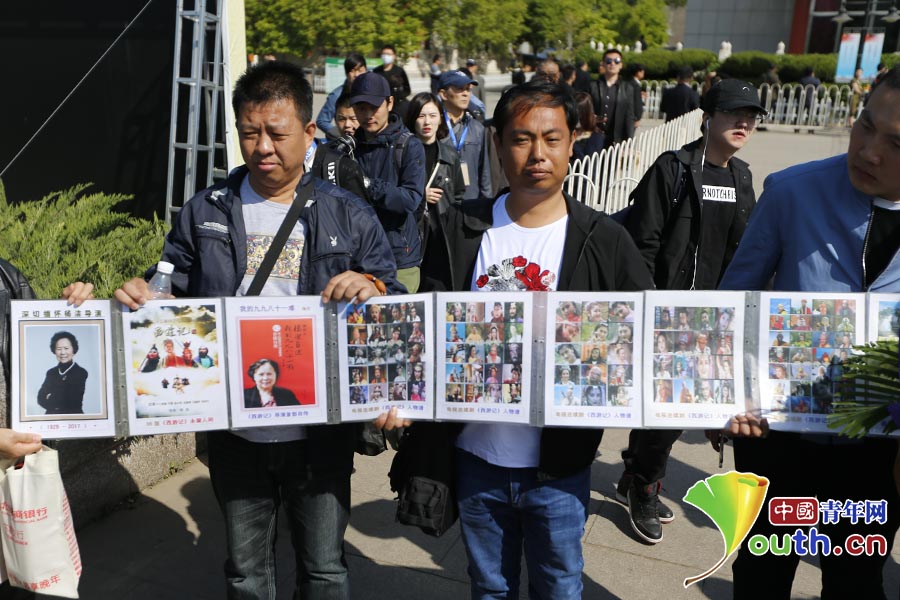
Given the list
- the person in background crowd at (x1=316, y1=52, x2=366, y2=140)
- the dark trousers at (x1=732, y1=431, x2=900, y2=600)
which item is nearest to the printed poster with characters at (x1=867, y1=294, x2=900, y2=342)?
the dark trousers at (x1=732, y1=431, x2=900, y2=600)

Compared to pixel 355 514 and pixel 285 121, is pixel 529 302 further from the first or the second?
pixel 355 514

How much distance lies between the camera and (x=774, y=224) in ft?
8.34

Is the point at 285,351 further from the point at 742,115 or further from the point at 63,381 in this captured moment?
the point at 742,115

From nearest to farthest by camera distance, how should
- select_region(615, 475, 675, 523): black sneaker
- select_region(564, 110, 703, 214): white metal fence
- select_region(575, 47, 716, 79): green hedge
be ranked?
select_region(615, 475, 675, 523): black sneaker
select_region(564, 110, 703, 214): white metal fence
select_region(575, 47, 716, 79): green hedge

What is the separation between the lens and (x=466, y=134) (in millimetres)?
6930

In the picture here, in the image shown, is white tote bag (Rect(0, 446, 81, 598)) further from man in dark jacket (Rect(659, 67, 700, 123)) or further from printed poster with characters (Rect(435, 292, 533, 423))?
man in dark jacket (Rect(659, 67, 700, 123))

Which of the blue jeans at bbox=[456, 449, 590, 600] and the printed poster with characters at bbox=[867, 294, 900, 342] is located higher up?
the printed poster with characters at bbox=[867, 294, 900, 342]

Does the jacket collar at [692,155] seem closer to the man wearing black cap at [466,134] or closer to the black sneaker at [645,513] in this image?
the black sneaker at [645,513]

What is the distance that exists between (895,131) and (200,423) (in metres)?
2.20

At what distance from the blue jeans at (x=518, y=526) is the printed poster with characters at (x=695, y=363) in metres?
0.35

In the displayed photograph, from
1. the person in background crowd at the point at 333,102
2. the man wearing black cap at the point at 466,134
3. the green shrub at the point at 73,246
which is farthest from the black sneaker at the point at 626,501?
the person in background crowd at the point at 333,102

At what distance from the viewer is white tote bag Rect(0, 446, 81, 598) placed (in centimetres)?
239

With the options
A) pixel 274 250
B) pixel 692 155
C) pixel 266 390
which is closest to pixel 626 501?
→ pixel 692 155
